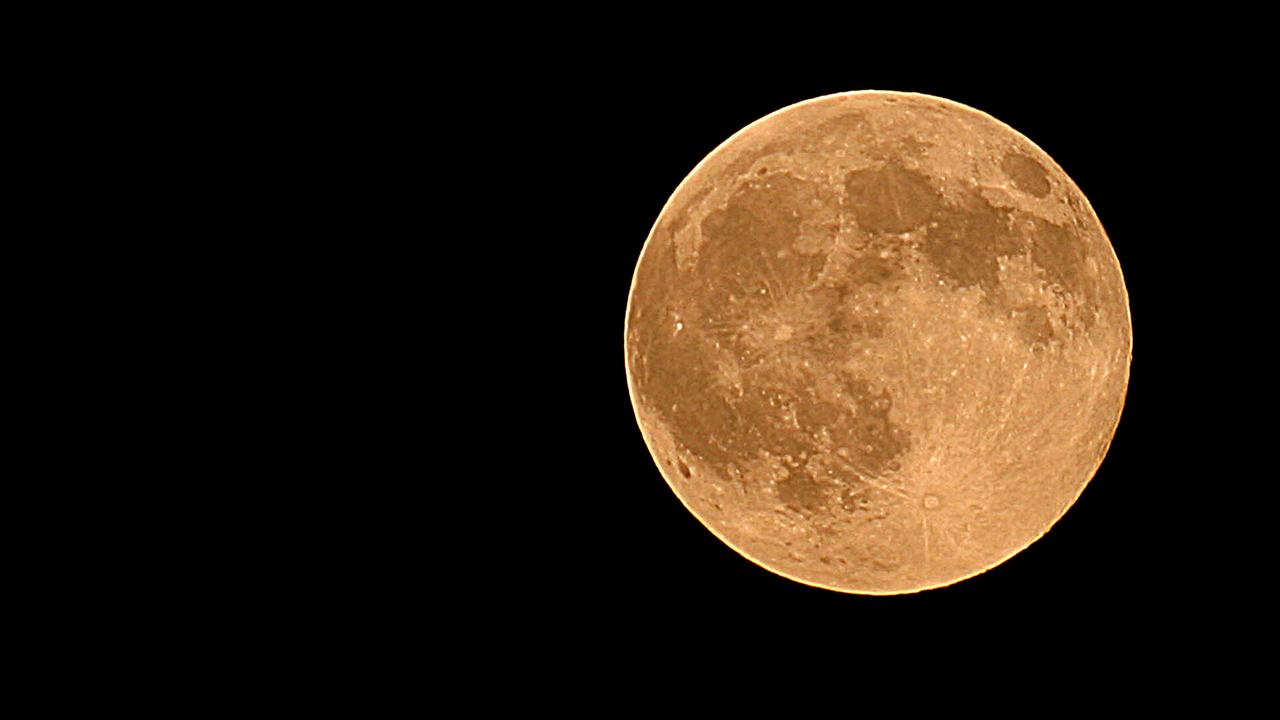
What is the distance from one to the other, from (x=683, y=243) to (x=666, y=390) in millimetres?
550

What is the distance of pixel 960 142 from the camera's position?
493 cm

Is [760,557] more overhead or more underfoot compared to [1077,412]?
more underfoot

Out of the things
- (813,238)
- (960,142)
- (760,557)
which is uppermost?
(960,142)

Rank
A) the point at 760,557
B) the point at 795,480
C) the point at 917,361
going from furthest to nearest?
the point at 760,557
the point at 795,480
the point at 917,361

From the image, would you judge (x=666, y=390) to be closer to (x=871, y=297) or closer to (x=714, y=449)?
(x=714, y=449)

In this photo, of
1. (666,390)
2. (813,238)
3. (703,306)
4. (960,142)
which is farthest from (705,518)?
(960,142)

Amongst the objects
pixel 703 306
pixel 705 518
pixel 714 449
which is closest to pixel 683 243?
pixel 703 306

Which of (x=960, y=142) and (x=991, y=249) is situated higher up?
(x=960, y=142)

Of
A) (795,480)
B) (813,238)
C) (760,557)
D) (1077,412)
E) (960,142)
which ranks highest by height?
(960,142)

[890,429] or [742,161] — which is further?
[742,161]

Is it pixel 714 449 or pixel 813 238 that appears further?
pixel 714 449

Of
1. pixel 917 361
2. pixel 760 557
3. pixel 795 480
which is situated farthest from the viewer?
pixel 760 557

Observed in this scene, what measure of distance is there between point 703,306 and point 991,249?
1.01 meters

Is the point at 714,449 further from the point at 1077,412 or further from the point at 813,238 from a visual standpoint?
the point at 1077,412
